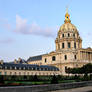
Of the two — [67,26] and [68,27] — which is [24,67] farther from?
[67,26]

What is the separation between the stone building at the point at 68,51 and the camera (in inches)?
3550

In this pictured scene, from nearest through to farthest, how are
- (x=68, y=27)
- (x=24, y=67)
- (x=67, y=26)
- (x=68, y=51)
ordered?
(x=24, y=67) → (x=68, y=51) → (x=68, y=27) → (x=67, y=26)

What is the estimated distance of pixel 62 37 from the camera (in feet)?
321

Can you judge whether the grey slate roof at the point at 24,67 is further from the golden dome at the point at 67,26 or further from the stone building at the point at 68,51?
the golden dome at the point at 67,26

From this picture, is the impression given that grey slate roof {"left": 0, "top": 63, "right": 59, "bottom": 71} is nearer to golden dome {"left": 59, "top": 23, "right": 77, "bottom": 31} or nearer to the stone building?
the stone building

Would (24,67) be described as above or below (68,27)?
below

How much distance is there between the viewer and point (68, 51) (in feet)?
299

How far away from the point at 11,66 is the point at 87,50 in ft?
130

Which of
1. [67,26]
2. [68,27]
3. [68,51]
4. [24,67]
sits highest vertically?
[67,26]

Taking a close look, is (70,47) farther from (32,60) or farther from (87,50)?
(32,60)

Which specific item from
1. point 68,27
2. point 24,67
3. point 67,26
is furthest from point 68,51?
point 24,67

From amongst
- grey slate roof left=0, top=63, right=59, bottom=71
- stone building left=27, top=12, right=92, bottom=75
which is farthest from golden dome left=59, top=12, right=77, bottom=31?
grey slate roof left=0, top=63, right=59, bottom=71

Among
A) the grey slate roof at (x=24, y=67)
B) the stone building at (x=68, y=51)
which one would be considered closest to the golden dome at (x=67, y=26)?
the stone building at (x=68, y=51)

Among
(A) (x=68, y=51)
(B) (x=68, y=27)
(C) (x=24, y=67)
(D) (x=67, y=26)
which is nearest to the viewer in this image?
(C) (x=24, y=67)
